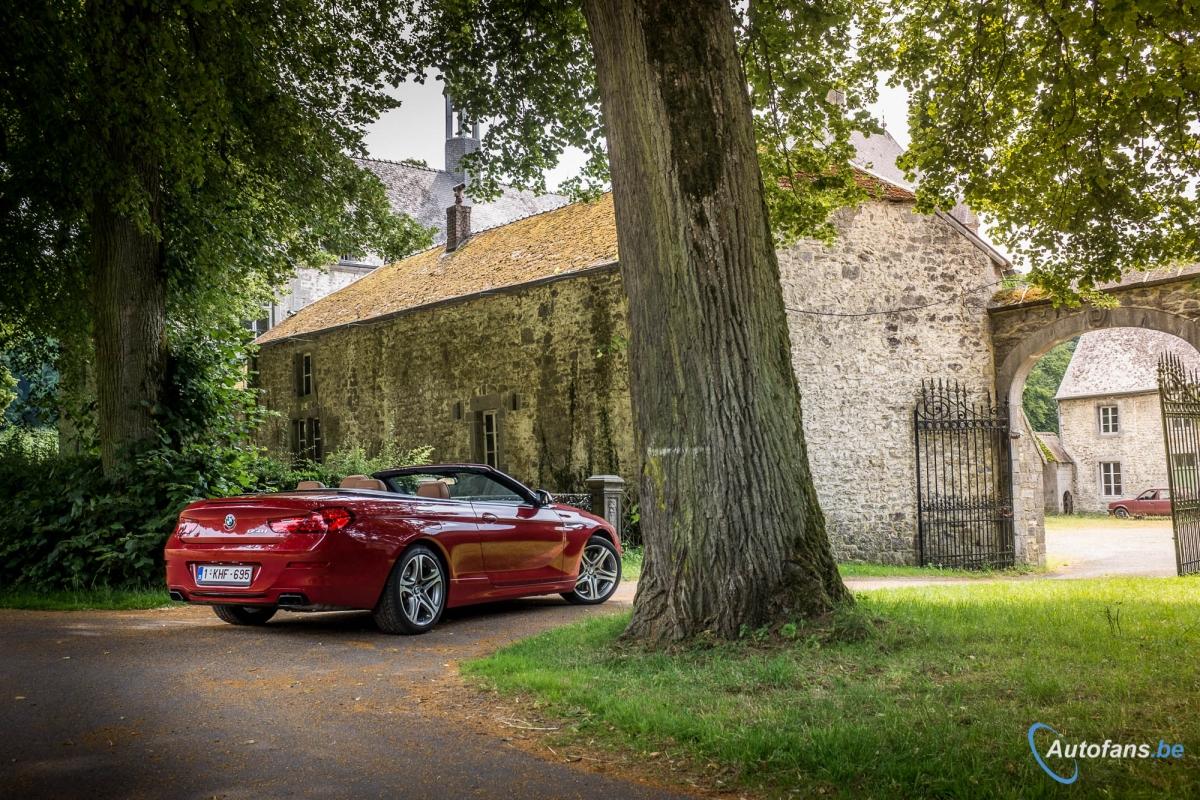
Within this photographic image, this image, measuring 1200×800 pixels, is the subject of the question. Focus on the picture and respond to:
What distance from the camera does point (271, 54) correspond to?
40.1 ft

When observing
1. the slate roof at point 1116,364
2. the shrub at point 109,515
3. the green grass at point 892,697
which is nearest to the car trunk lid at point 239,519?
the green grass at point 892,697

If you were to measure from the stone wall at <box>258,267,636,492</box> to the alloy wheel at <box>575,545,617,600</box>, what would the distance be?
6997 millimetres

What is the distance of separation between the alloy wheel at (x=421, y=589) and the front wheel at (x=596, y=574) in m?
1.88

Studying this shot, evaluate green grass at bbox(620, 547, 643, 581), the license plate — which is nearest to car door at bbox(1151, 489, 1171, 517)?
green grass at bbox(620, 547, 643, 581)

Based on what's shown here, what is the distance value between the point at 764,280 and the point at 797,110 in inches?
244

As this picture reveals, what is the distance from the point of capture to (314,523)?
23.4 ft

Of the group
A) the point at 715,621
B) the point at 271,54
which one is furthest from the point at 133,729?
the point at 271,54

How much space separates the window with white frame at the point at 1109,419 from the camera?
4184 centimetres

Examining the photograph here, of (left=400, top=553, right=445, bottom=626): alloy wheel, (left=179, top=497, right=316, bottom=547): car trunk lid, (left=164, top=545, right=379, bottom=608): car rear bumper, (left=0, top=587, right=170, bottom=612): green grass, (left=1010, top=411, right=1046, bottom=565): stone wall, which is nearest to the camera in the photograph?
(left=164, top=545, right=379, bottom=608): car rear bumper

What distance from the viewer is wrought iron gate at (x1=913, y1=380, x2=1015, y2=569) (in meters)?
17.2

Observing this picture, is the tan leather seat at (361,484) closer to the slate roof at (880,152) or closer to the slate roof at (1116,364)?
the slate roof at (880,152)

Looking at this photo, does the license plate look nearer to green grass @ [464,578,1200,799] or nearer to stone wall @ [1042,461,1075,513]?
green grass @ [464,578,1200,799]

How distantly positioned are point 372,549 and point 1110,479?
42.7 metres

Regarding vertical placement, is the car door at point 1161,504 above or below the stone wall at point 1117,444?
below
